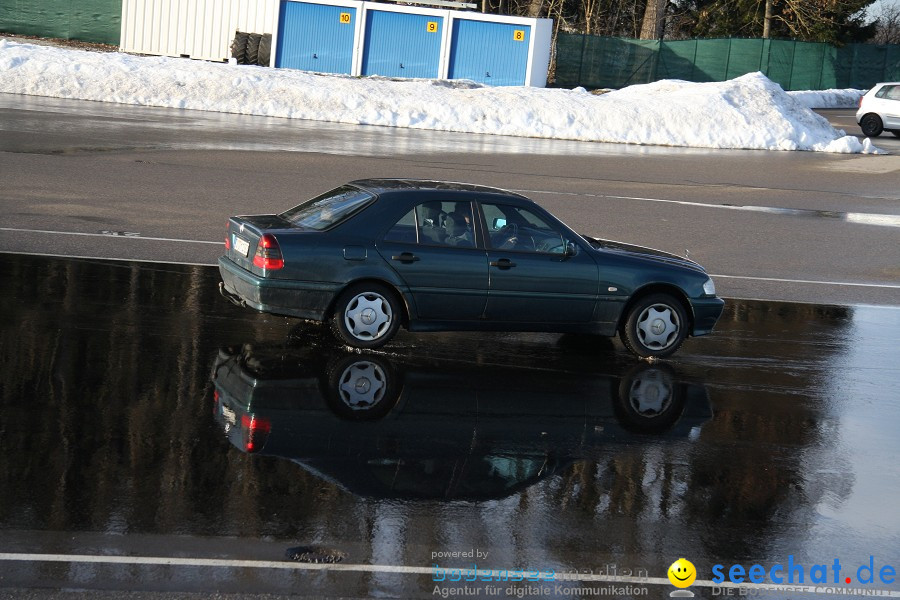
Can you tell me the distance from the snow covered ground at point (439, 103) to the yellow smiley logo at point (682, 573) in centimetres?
2363

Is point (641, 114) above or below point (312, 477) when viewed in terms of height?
above

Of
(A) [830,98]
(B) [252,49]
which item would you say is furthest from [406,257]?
(A) [830,98]

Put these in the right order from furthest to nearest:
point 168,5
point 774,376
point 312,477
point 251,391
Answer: point 168,5 < point 774,376 < point 251,391 < point 312,477

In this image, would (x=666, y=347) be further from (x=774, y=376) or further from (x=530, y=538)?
(x=530, y=538)

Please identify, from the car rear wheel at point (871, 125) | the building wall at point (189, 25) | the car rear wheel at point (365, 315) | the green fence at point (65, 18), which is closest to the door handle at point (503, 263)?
the car rear wheel at point (365, 315)

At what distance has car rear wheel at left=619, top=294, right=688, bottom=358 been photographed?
942 centimetres

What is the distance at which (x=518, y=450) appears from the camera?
22.6ft

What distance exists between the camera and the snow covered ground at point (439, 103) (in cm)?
2905

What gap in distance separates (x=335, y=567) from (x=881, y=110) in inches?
1316

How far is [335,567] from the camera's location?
5102 mm

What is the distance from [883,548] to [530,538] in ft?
6.27

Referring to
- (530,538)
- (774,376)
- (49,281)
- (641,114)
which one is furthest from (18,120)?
(530,538)

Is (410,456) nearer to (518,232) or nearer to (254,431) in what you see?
(254,431)

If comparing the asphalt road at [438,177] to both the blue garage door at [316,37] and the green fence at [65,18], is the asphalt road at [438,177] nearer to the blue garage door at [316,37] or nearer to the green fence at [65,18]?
the blue garage door at [316,37]
